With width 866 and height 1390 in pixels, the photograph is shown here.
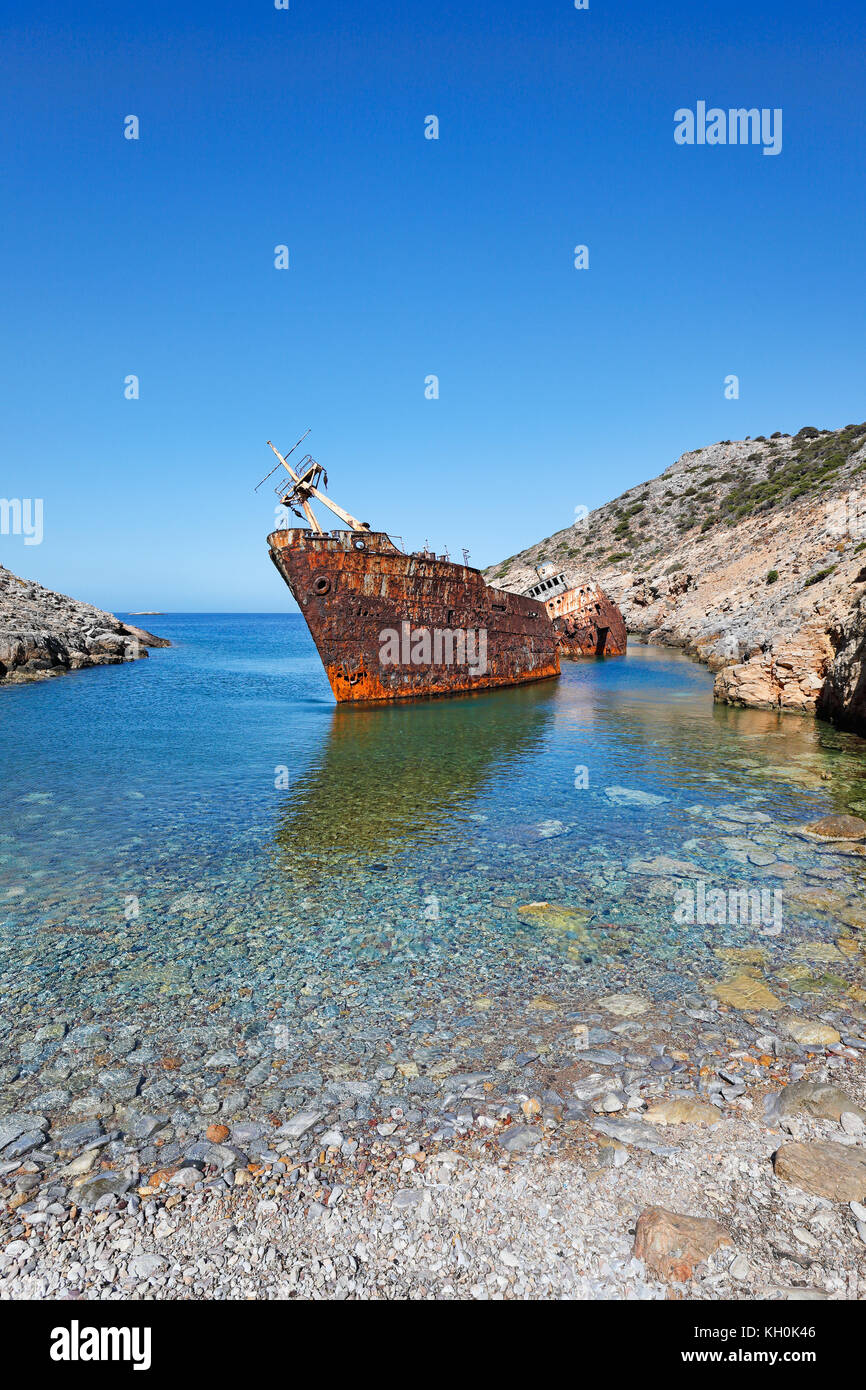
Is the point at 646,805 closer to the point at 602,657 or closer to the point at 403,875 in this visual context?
the point at 403,875

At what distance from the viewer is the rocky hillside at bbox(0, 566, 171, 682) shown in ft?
121

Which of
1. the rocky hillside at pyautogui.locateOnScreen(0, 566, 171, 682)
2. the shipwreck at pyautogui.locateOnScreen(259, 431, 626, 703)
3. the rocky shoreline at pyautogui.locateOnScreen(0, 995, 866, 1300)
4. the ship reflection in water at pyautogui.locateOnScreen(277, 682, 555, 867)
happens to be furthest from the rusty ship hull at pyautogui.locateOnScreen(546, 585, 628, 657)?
the rocky shoreline at pyautogui.locateOnScreen(0, 995, 866, 1300)

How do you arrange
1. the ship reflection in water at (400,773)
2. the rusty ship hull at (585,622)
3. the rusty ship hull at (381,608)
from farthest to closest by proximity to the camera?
the rusty ship hull at (585,622) < the rusty ship hull at (381,608) < the ship reflection in water at (400,773)

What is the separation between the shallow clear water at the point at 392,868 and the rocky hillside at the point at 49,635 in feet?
58.2

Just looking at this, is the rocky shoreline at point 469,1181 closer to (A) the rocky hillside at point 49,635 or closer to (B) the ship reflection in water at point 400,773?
(B) the ship reflection in water at point 400,773

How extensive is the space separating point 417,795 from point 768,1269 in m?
11.2

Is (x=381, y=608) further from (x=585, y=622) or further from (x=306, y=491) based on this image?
(x=585, y=622)

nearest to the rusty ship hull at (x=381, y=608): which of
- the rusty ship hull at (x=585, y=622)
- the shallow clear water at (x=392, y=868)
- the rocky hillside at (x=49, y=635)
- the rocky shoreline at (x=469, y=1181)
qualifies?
the shallow clear water at (x=392, y=868)

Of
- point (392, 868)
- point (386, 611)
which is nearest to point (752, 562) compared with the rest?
point (386, 611)

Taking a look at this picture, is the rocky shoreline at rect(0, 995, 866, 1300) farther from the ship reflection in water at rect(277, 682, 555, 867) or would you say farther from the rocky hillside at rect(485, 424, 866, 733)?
the rocky hillside at rect(485, 424, 866, 733)

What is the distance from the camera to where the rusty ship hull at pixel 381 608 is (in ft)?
80.3

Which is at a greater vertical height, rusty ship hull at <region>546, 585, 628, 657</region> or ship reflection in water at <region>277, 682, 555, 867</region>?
rusty ship hull at <region>546, 585, 628, 657</region>

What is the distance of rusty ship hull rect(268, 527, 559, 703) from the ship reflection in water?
4.24 feet

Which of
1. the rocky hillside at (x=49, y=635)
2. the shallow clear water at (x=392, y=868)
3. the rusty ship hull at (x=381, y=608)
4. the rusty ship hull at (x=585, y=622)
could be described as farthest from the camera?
the rusty ship hull at (x=585, y=622)
